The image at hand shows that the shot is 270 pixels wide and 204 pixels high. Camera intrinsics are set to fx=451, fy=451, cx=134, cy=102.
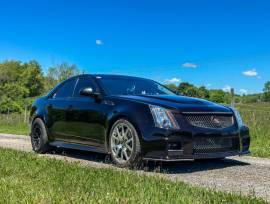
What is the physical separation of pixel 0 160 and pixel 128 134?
217 cm

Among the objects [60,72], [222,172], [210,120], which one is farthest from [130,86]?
[60,72]

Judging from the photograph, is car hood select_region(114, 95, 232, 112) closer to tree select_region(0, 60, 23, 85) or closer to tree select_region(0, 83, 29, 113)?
tree select_region(0, 83, 29, 113)

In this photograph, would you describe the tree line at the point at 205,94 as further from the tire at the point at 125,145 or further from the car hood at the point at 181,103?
the tire at the point at 125,145

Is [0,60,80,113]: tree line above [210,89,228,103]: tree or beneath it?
above

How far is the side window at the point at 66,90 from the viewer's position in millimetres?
8836

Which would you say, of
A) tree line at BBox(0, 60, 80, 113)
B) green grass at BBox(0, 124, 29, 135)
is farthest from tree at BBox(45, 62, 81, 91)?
green grass at BBox(0, 124, 29, 135)

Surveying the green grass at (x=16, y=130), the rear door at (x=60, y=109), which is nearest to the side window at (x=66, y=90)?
the rear door at (x=60, y=109)

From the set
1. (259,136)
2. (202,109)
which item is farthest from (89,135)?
(259,136)

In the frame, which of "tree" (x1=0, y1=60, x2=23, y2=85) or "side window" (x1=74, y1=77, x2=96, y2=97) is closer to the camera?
"side window" (x1=74, y1=77, x2=96, y2=97)

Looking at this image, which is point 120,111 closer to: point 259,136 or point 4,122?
point 259,136

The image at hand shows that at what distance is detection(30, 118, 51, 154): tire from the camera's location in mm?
9188

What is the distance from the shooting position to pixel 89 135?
7.80 meters

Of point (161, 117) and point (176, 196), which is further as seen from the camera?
point (161, 117)

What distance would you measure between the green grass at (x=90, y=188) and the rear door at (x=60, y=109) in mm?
2142
